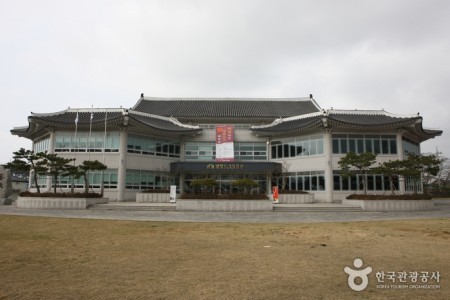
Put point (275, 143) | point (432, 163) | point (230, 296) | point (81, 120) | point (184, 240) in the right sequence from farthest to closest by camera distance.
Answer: point (275, 143), point (81, 120), point (432, 163), point (184, 240), point (230, 296)

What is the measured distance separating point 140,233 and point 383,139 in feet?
84.4

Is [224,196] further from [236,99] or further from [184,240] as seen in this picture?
[236,99]

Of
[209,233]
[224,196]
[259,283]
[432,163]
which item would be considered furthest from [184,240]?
[432,163]

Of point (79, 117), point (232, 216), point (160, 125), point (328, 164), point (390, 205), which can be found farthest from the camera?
point (160, 125)

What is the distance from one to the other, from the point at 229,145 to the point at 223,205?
12357 mm

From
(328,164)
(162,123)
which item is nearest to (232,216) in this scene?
(328,164)

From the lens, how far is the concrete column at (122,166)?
30.1 m

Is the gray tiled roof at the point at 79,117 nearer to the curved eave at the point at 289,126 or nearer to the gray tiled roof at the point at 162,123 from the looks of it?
the gray tiled roof at the point at 162,123

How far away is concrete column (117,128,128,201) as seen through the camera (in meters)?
30.1

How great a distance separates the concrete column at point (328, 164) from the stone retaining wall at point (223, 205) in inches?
363

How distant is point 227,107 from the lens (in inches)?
1577

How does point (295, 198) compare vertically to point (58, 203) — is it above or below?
above

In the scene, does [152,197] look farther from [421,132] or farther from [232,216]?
[421,132]

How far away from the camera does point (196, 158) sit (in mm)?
35781
